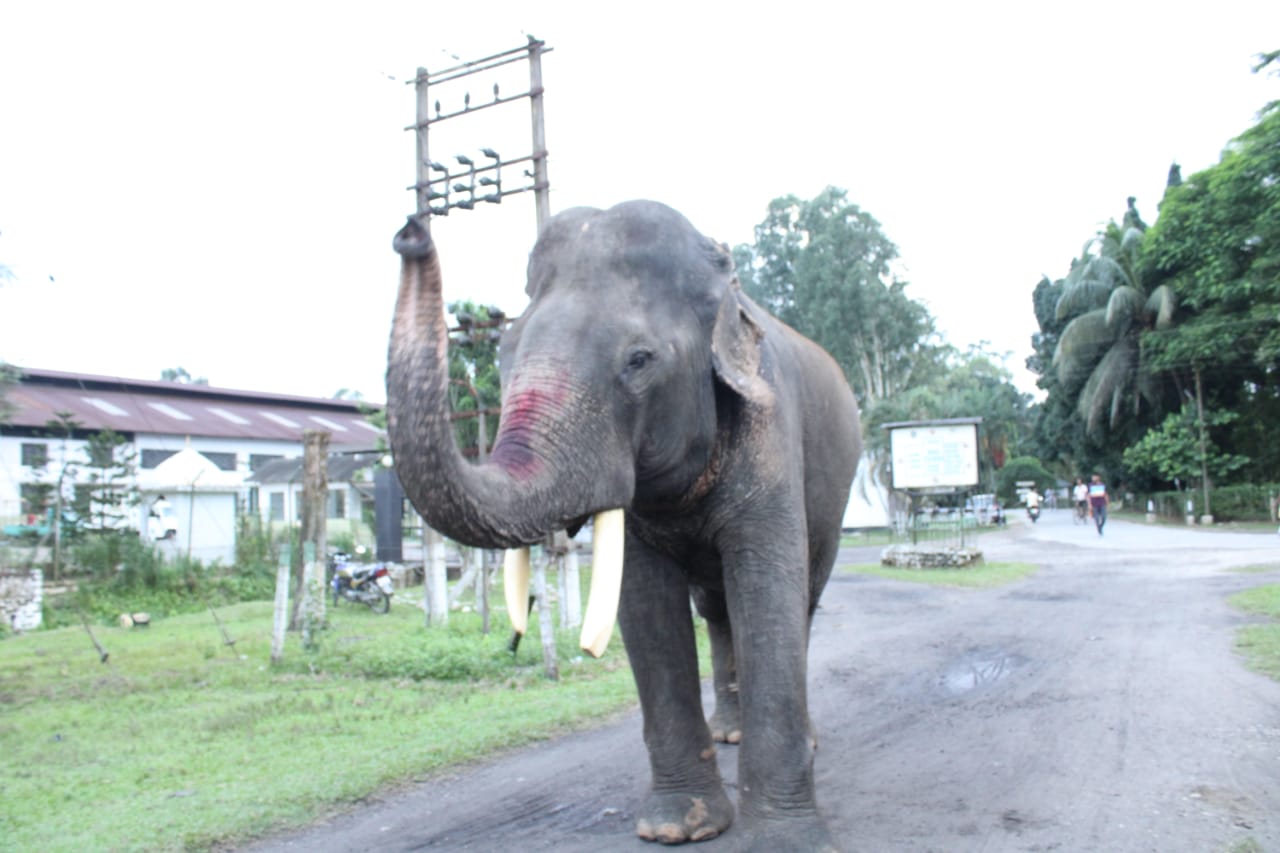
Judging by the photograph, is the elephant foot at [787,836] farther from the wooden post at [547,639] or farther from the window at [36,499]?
the window at [36,499]

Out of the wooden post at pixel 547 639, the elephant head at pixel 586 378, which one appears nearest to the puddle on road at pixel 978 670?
the wooden post at pixel 547 639

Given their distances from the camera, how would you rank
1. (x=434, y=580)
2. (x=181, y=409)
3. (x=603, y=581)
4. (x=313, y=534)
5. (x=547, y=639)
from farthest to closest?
(x=181, y=409) < (x=434, y=580) < (x=313, y=534) < (x=547, y=639) < (x=603, y=581)

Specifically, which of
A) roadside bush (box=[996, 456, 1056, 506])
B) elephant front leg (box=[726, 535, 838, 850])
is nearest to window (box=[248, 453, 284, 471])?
elephant front leg (box=[726, 535, 838, 850])

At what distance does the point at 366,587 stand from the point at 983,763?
543 inches

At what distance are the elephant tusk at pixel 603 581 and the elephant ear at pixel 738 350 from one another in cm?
80

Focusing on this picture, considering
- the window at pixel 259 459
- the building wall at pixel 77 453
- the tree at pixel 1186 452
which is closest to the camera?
the building wall at pixel 77 453

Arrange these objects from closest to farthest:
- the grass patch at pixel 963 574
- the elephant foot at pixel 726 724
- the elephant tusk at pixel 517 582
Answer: the elephant tusk at pixel 517 582 < the elephant foot at pixel 726 724 < the grass patch at pixel 963 574

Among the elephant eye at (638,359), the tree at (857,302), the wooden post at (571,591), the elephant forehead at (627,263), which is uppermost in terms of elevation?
the tree at (857,302)

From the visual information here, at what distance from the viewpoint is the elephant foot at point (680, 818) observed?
14.7 ft

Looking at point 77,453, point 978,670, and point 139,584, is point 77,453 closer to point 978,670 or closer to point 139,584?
point 139,584

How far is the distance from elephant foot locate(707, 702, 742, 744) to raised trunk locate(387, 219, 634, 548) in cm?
302

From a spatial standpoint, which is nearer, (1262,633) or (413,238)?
(413,238)

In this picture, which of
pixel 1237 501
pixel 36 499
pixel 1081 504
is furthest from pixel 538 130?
pixel 1081 504

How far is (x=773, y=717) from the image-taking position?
13.3ft
